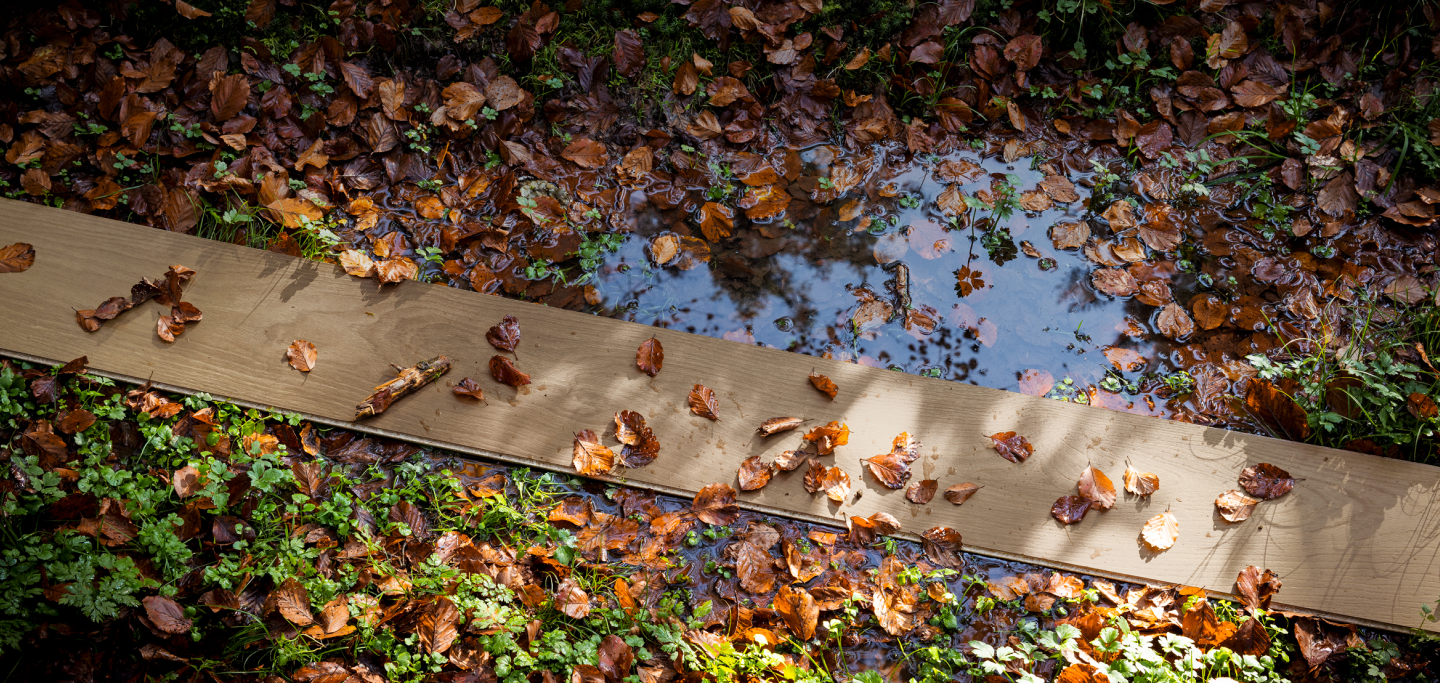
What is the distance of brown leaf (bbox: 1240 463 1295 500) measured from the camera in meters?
2.15

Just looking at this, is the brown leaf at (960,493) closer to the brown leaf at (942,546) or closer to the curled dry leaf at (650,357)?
the brown leaf at (942,546)

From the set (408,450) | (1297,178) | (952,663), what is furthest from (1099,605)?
(408,450)

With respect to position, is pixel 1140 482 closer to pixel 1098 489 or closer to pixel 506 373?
pixel 1098 489

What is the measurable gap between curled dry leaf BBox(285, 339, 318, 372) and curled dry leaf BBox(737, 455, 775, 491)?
1393mm

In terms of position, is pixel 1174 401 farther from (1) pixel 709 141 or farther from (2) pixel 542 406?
(2) pixel 542 406

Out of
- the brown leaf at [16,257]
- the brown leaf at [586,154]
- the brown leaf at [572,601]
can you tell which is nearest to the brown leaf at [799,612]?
the brown leaf at [572,601]

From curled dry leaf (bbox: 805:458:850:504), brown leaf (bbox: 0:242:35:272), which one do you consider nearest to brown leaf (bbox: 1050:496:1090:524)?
curled dry leaf (bbox: 805:458:850:504)

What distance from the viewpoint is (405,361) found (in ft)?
7.43

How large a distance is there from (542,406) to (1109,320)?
6.53ft

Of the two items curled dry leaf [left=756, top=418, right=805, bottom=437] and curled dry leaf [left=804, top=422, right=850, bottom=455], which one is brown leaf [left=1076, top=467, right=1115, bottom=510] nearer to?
curled dry leaf [left=804, top=422, right=850, bottom=455]

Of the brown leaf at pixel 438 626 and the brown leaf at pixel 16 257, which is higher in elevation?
the brown leaf at pixel 16 257

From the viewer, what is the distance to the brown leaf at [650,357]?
229 cm

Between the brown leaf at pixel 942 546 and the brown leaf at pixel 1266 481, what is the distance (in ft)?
3.02

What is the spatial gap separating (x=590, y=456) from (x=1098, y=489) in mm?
1548
